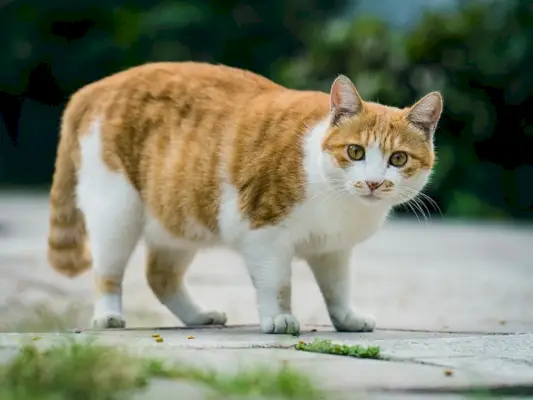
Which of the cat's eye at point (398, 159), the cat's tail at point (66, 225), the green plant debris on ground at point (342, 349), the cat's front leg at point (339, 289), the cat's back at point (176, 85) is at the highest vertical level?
the cat's back at point (176, 85)

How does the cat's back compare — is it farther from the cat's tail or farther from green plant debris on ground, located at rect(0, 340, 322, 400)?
green plant debris on ground, located at rect(0, 340, 322, 400)

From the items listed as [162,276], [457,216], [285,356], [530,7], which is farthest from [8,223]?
[285,356]

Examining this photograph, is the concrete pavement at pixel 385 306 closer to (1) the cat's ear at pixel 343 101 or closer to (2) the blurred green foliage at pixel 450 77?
(1) the cat's ear at pixel 343 101

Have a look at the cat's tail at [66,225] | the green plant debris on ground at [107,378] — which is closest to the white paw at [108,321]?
the cat's tail at [66,225]

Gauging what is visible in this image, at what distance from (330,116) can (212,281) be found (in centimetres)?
256

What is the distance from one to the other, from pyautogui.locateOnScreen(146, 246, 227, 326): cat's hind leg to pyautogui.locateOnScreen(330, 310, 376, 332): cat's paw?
526mm

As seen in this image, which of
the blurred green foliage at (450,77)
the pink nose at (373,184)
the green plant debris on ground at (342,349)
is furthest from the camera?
the blurred green foliage at (450,77)

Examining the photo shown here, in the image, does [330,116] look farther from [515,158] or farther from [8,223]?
[515,158]

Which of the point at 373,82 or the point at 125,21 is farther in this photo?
the point at 125,21

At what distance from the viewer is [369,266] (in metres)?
6.70

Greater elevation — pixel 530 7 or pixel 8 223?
pixel 530 7

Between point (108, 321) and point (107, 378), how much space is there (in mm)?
1757

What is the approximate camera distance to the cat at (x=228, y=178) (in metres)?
3.30

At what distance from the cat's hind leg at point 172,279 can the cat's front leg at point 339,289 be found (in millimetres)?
481
